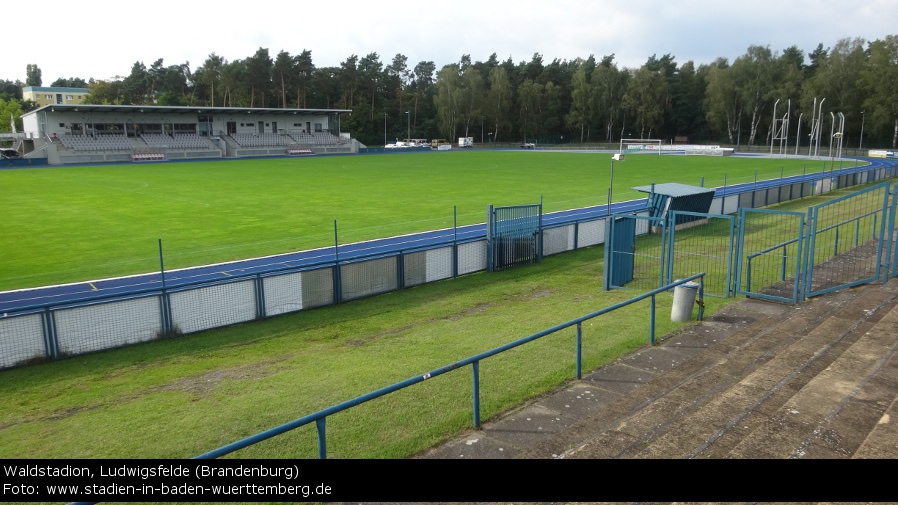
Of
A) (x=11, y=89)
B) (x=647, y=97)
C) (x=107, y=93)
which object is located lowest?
(x=647, y=97)

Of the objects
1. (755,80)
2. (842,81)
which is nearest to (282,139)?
(755,80)

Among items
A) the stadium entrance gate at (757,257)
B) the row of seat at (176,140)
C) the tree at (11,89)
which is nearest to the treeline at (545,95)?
the row of seat at (176,140)

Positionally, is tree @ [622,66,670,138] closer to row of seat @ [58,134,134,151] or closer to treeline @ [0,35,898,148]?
treeline @ [0,35,898,148]

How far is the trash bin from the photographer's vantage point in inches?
484

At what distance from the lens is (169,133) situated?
80188 mm

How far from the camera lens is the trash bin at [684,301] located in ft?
40.4

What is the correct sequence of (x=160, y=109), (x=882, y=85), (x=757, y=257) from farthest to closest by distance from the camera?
(x=882, y=85) → (x=160, y=109) → (x=757, y=257)

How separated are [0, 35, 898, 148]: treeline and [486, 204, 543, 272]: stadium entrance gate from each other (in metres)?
91.5

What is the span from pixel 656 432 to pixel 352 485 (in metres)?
4.82

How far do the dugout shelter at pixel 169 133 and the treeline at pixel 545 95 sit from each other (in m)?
24.0

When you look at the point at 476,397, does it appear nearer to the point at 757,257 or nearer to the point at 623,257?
the point at 623,257

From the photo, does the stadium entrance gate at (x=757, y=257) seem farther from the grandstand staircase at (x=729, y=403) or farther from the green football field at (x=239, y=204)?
the green football field at (x=239, y=204)

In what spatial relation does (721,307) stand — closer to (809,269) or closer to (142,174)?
(809,269)

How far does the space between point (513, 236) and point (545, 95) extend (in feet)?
356
